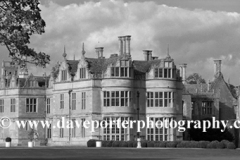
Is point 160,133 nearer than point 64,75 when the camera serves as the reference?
Yes

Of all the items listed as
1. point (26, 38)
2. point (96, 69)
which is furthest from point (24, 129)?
point (26, 38)

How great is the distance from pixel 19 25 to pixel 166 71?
140 feet

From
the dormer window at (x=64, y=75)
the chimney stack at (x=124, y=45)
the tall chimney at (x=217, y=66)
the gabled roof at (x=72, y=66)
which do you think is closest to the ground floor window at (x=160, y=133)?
the chimney stack at (x=124, y=45)

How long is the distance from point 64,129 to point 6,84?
15.3m

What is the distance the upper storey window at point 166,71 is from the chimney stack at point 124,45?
4637mm

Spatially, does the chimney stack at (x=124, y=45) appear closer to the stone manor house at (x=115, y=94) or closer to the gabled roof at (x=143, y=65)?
the stone manor house at (x=115, y=94)

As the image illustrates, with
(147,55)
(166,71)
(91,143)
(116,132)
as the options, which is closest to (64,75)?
(116,132)

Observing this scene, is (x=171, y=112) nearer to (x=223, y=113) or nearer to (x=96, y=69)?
(x=96, y=69)

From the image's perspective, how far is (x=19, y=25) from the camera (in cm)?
3344

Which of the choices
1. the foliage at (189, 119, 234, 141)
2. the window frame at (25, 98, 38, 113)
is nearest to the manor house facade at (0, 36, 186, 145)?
the window frame at (25, 98, 38, 113)

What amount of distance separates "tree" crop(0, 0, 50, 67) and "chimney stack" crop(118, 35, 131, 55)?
145 feet

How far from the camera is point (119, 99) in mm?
73312

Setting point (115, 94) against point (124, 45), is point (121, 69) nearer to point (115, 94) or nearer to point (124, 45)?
point (115, 94)

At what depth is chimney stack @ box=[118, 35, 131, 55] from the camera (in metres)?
78.1
